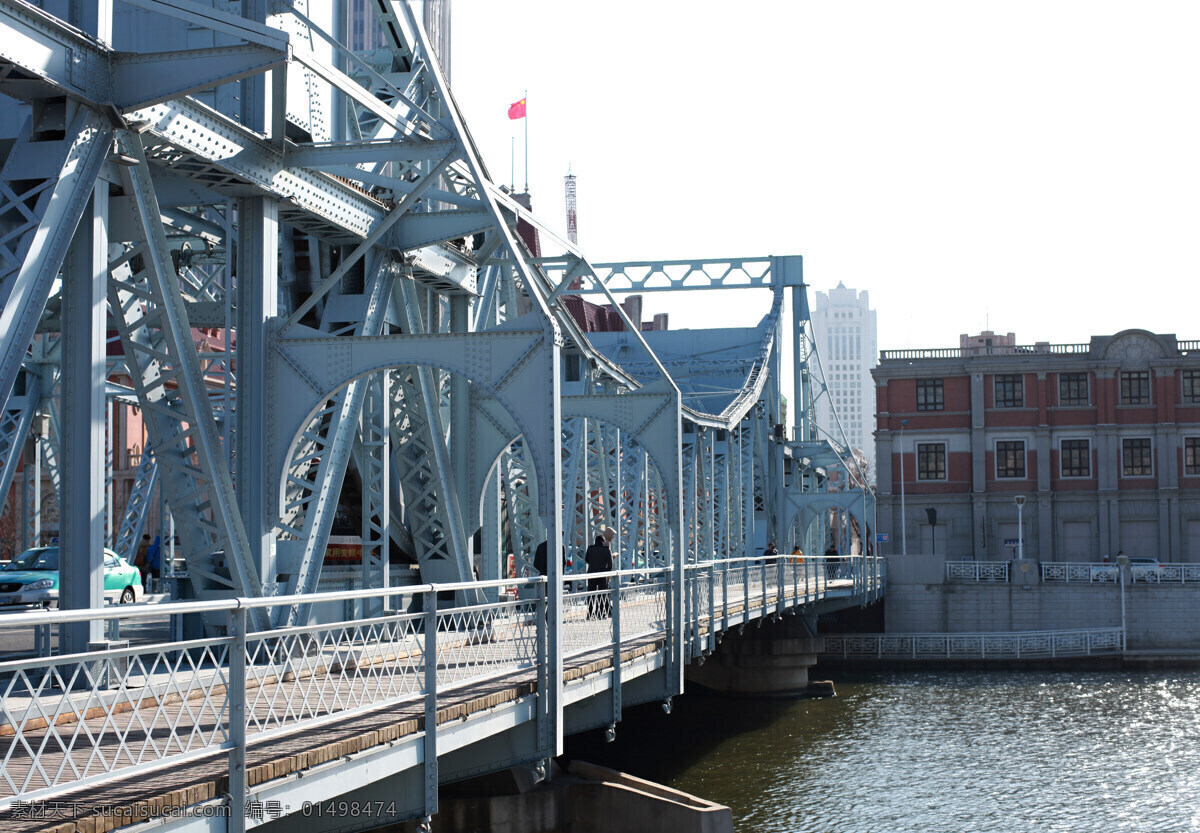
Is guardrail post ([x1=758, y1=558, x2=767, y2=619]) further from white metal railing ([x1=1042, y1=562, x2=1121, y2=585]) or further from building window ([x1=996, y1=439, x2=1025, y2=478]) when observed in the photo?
building window ([x1=996, y1=439, x2=1025, y2=478])

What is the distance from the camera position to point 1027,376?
217ft

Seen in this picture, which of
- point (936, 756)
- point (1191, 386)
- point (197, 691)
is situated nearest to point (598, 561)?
point (197, 691)

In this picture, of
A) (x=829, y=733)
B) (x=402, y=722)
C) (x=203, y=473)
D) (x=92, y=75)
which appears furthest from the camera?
(x=829, y=733)

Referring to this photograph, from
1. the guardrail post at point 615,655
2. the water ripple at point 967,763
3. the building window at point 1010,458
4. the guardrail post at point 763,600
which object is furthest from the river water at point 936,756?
the building window at point 1010,458

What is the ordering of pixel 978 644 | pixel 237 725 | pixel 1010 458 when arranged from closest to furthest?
pixel 237 725, pixel 978 644, pixel 1010 458

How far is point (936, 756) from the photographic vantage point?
26906 mm

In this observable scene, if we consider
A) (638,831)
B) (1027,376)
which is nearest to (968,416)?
(1027,376)

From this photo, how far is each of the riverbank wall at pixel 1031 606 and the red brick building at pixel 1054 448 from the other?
690 inches

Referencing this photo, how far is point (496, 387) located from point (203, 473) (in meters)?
2.65

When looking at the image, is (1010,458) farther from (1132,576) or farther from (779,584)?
(779,584)

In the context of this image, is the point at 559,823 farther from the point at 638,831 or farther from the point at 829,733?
the point at 829,733

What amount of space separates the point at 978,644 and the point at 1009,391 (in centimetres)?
2415

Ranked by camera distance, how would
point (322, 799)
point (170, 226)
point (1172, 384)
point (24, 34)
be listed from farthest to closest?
point (1172, 384), point (170, 226), point (24, 34), point (322, 799)

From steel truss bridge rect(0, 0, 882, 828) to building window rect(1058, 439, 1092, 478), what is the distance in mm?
49654
